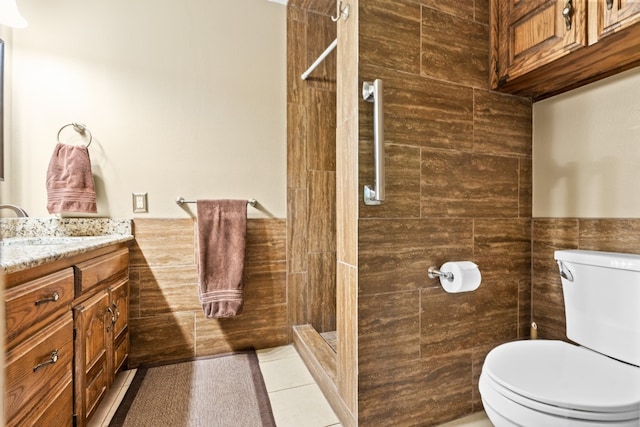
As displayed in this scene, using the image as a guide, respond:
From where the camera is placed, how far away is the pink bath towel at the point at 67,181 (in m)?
1.72

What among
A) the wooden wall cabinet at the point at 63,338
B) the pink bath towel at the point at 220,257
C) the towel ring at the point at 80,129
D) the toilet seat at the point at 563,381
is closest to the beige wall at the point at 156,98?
the towel ring at the point at 80,129

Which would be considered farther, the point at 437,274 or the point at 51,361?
the point at 437,274

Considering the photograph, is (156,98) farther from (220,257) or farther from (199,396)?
(199,396)

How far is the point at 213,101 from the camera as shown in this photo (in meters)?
2.07

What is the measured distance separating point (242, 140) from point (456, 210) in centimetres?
141

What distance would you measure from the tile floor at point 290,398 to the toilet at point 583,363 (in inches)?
20.6

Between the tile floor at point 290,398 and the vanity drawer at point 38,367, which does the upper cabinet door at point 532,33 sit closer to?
the tile floor at point 290,398

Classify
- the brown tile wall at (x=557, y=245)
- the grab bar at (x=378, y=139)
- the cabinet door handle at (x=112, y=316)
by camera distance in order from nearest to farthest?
the grab bar at (x=378, y=139)
the brown tile wall at (x=557, y=245)
the cabinet door handle at (x=112, y=316)

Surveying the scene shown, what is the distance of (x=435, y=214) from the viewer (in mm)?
1458

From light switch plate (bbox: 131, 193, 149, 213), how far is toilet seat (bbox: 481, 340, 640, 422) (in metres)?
1.96

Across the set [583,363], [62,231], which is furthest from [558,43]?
[62,231]

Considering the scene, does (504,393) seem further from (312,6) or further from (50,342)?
(312,6)

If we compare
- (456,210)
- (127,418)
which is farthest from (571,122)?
(127,418)

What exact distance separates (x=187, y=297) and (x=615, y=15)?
95.4 inches
